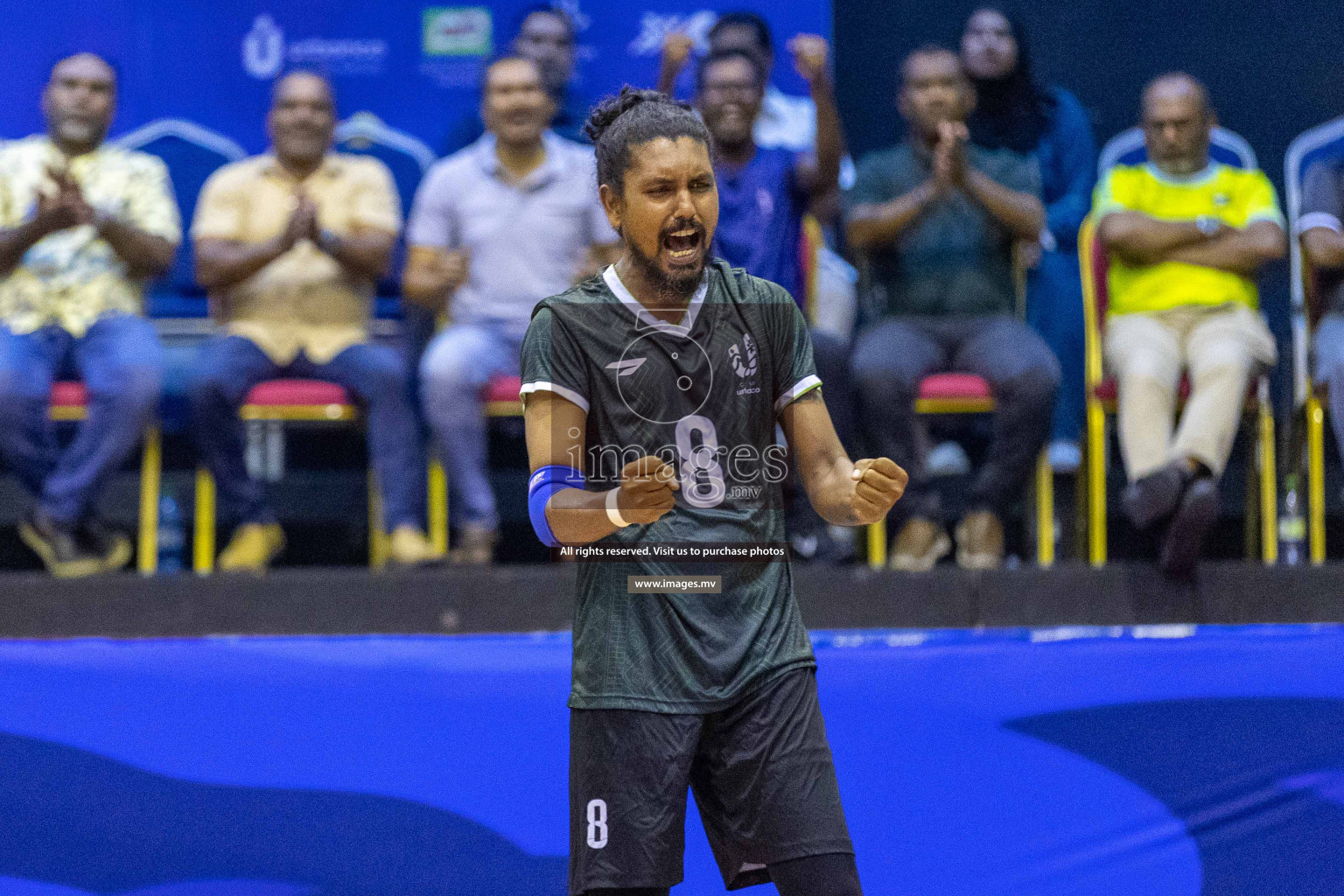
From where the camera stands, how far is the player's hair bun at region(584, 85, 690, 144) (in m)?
1.68

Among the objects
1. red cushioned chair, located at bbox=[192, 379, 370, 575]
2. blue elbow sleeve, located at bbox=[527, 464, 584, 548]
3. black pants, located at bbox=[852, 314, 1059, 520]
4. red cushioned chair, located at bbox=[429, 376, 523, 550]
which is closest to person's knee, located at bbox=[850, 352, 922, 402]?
black pants, located at bbox=[852, 314, 1059, 520]

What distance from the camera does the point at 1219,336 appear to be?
3.84m

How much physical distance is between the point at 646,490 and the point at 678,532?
0.76 feet

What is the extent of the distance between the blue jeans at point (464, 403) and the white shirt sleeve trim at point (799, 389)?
87.7 inches

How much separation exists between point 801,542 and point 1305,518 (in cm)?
162

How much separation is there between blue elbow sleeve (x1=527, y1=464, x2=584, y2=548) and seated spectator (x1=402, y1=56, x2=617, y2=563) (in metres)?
2.35

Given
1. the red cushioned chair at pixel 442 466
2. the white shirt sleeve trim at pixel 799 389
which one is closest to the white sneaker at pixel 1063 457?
the red cushioned chair at pixel 442 466

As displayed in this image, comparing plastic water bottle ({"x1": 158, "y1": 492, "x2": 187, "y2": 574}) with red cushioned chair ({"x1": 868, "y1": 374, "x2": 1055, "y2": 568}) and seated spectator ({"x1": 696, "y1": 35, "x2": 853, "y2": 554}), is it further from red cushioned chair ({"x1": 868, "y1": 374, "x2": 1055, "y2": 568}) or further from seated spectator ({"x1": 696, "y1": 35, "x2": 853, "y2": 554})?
red cushioned chair ({"x1": 868, "y1": 374, "x2": 1055, "y2": 568})

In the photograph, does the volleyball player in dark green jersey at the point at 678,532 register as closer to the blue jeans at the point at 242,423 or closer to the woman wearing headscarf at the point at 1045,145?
the blue jeans at the point at 242,423

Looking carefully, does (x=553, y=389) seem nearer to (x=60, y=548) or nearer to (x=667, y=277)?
(x=667, y=277)

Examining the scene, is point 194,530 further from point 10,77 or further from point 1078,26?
point 1078,26

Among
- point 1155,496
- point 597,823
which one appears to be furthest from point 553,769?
point 1155,496

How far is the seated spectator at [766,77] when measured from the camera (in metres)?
4.01

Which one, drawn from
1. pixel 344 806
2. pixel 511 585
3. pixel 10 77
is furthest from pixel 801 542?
pixel 10 77
